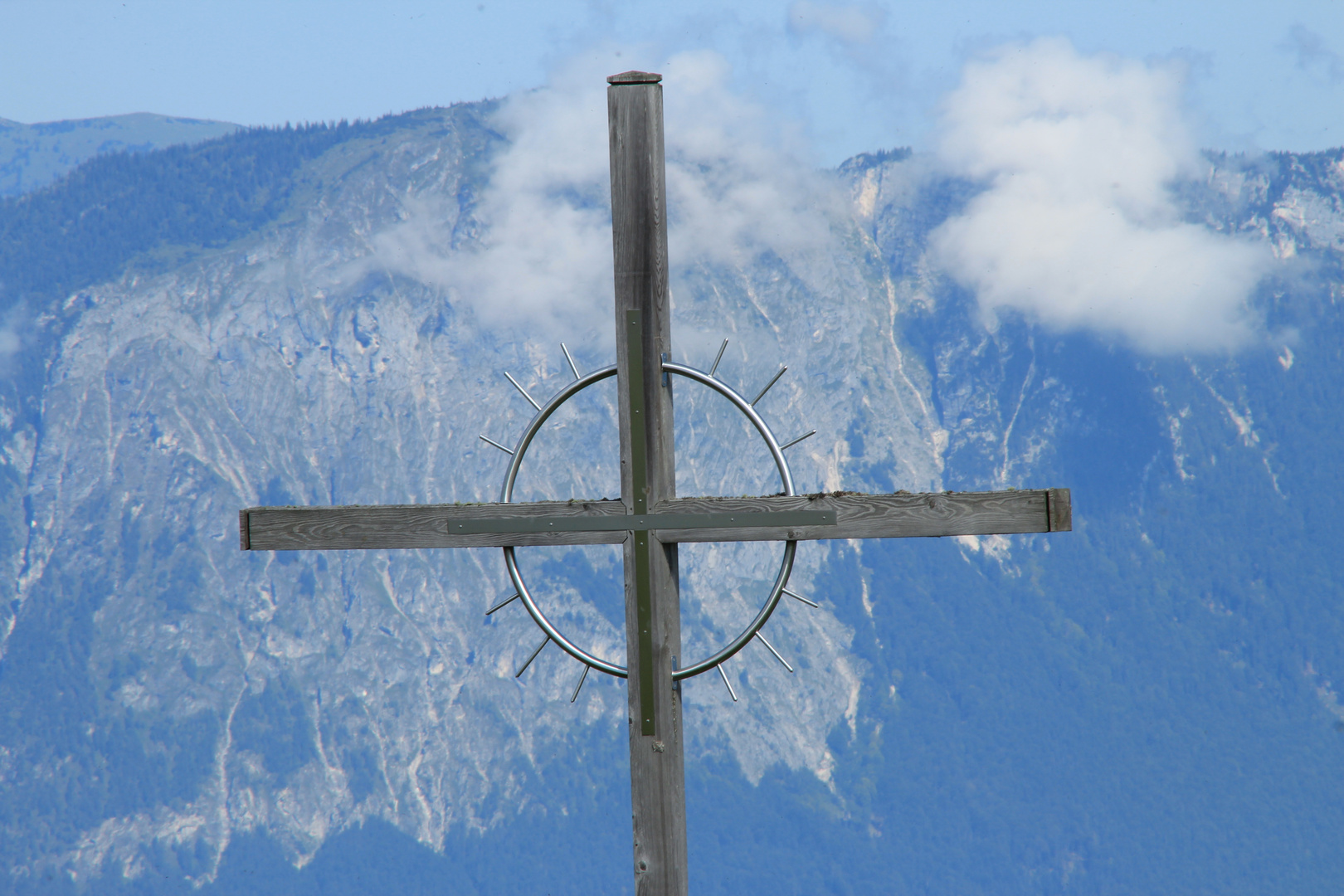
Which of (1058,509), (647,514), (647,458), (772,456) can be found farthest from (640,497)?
(1058,509)

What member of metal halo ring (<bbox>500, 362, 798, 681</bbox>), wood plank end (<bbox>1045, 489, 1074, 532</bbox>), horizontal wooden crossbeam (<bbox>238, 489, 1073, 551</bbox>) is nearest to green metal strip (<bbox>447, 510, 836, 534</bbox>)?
horizontal wooden crossbeam (<bbox>238, 489, 1073, 551</bbox>)

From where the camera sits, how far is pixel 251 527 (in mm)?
8664

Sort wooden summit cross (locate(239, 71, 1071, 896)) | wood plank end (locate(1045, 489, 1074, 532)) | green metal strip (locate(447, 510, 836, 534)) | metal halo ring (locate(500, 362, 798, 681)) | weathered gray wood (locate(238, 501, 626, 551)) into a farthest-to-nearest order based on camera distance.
Answer: 1. weathered gray wood (locate(238, 501, 626, 551))
2. wooden summit cross (locate(239, 71, 1071, 896))
3. green metal strip (locate(447, 510, 836, 534))
4. metal halo ring (locate(500, 362, 798, 681))
5. wood plank end (locate(1045, 489, 1074, 532))

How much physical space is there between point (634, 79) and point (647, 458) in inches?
82.5

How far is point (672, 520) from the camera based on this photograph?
26.1ft

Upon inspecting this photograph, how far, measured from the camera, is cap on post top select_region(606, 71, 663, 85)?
7.83 metres

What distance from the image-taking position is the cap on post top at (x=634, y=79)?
308 inches

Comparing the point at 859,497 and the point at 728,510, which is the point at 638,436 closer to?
the point at 728,510

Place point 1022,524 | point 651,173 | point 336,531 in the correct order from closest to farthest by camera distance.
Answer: point 1022,524, point 651,173, point 336,531

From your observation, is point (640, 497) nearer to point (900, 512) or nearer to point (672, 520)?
point (672, 520)

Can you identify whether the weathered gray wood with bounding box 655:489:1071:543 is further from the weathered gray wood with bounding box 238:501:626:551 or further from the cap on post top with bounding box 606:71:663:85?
the cap on post top with bounding box 606:71:663:85

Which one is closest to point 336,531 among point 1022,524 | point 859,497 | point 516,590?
point 516,590

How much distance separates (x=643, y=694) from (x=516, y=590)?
1.00m

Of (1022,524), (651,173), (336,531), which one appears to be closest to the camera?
(1022,524)
